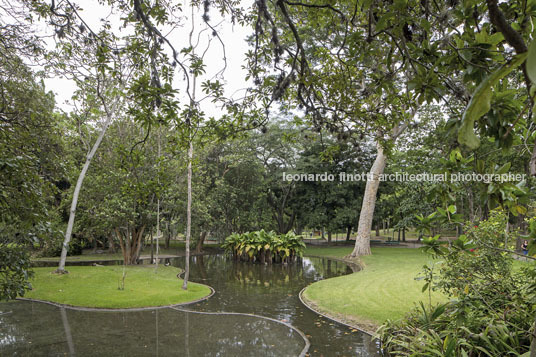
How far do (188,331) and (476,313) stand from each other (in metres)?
4.42

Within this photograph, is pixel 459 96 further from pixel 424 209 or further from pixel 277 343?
pixel 424 209

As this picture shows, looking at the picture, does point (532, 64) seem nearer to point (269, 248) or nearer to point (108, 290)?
point (108, 290)

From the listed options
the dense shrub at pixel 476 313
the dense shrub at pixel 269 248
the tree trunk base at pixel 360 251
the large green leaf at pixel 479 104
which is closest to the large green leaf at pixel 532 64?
the large green leaf at pixel 479 104

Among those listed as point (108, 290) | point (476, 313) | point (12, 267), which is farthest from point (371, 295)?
point (12, 267)

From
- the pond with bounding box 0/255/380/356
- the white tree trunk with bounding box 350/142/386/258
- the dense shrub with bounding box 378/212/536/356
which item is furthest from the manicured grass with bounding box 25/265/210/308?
the white tree trunk with bounding box 350/142/386/258

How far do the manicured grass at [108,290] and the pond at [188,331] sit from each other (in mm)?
506

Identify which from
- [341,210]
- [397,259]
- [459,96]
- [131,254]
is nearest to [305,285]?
[397,259]

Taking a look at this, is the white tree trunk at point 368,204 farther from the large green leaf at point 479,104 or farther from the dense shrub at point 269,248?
the large green leaf at point 479,104

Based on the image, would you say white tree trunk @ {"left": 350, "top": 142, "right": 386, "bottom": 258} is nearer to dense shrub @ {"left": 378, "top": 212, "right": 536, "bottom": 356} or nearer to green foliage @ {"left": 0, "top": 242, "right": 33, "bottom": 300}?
dense shrub @ {"left": 378, "top": 212, "right": 536, "bottom": 356}

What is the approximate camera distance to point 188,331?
18.3ft

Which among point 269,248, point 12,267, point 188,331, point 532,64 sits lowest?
point 188,331

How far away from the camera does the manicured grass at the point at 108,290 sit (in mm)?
7414

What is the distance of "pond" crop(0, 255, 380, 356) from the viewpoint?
4773 mm

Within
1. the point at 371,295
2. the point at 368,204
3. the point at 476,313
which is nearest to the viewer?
the point at 476,313
